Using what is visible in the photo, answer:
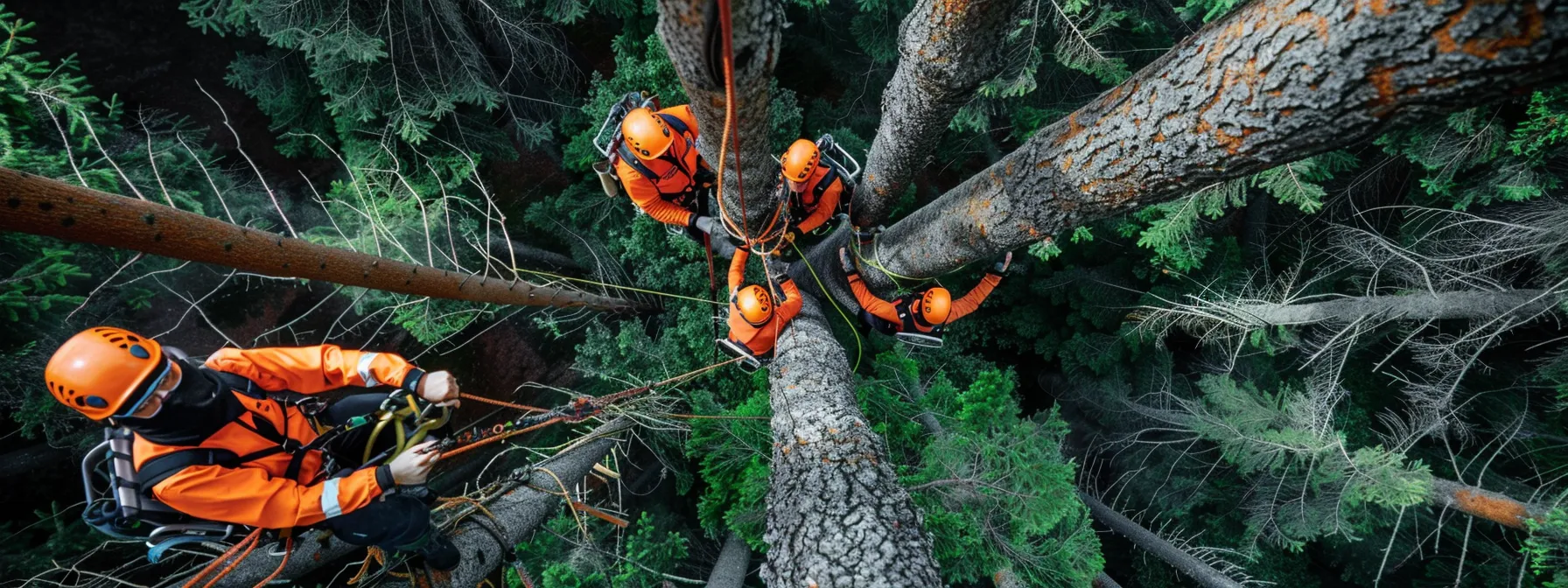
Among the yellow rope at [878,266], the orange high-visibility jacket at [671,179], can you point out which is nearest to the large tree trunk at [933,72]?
the yellow rope at [878,266]

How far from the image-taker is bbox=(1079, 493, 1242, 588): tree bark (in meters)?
5.98

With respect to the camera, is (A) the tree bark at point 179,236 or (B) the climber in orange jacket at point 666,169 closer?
(A) the tree bark at point 179,236

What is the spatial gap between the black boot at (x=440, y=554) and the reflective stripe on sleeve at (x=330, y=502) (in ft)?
2.16

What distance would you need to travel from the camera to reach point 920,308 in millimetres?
4520

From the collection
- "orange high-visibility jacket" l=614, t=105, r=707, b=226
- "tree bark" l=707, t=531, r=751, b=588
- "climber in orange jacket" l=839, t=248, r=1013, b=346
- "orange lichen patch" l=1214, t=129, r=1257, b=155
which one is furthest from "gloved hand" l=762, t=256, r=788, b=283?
"orange lichen patch" l=1214, t=129, r=1257, b=155

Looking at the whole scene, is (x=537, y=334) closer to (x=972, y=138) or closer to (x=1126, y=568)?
(x=972, y=138)

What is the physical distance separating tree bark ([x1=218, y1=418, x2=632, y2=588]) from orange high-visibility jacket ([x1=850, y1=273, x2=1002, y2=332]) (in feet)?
8.05

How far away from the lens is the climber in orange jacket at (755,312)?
3998 mm

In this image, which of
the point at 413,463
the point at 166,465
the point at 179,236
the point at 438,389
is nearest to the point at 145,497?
the point at 166,465

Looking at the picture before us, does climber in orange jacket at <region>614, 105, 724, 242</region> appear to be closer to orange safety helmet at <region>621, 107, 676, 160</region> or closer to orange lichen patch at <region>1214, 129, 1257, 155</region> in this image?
orange safety helmet at <region>621, 107, 676, 160</region>

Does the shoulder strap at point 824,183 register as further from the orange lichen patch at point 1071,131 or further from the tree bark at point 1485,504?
the tree bark at point 1485,504

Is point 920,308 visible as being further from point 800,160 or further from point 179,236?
point 179,236

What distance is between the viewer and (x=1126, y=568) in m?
8.27

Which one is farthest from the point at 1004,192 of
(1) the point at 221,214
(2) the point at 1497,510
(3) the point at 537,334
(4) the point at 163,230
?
(1) the point at 221,214
